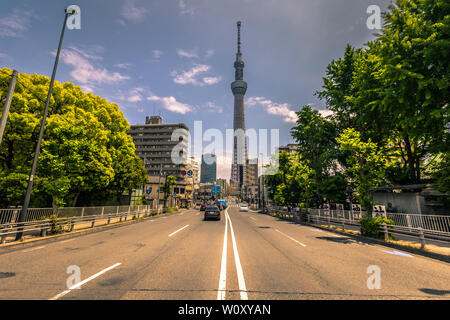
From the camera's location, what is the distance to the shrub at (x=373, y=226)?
430 inches

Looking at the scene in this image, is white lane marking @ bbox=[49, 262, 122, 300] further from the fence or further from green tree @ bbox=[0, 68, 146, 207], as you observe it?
green tree @ bbox=[0, 68, 146, 207]

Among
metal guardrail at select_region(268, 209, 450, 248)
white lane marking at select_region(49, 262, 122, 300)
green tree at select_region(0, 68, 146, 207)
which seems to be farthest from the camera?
green tree at select_region(0, 68, 146, 207)

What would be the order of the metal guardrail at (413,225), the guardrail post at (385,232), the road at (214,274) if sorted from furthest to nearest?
the guardrail post at (385,232) → the metal guardrail at (413,225) → the road at (214,274)

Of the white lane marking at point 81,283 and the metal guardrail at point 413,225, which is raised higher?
the metal guardrail at point 413,225

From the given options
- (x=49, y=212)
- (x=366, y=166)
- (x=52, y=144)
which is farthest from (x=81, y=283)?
(x=366, y=166)

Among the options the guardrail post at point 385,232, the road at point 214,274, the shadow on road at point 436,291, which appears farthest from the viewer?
the guardrail post at point 385,232

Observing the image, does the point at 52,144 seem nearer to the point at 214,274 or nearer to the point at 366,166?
the point at 214,274

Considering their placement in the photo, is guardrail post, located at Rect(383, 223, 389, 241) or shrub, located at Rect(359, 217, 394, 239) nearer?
guardrail post, located at Rect(383, 223, 389, 241)

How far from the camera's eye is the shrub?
1093cm

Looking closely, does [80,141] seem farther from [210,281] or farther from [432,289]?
[432,289]

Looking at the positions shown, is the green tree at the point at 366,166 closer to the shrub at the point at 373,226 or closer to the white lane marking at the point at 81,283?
the shrub at the point at 373,226

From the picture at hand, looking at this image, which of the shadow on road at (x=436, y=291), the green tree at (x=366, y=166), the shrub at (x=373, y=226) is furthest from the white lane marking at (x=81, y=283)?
the green tree at (x=366, y=166)

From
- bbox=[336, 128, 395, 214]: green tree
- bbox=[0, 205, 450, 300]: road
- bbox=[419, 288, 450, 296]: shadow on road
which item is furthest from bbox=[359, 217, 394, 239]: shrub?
bbox=[419, 288, 450, 296]: shadow on road
